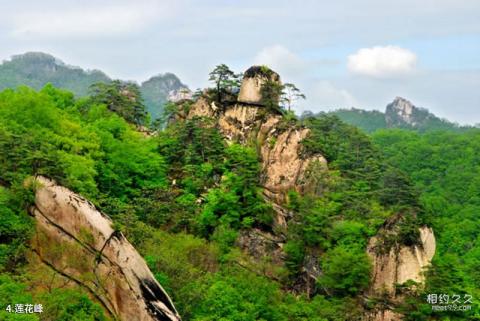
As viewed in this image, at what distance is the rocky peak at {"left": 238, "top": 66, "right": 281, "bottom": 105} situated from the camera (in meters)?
35.3

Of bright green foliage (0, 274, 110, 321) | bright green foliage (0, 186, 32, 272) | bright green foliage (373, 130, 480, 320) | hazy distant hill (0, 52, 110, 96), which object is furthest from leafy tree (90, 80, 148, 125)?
hazy distant hill (0, 52, 110, 96)

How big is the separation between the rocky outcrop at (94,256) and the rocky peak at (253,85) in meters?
17.8

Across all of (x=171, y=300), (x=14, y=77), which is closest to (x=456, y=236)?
(x=171, y=300)

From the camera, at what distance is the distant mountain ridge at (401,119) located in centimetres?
13800

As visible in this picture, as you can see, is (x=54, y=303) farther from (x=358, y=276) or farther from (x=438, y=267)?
(x=438, y=267)

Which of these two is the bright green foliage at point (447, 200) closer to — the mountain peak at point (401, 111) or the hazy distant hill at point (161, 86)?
the mountain peak at point (401, 111)

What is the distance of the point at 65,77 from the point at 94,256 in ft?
473

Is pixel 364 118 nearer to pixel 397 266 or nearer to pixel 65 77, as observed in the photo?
pixel 65 77

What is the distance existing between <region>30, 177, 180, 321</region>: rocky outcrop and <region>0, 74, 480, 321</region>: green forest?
50cm

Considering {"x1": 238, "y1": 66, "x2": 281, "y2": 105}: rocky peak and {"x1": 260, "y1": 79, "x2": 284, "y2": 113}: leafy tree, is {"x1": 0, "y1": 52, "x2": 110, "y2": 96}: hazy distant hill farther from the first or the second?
{"x1": 260, "y1": 79, "x2": 284, "y2": 113}: leafy tree

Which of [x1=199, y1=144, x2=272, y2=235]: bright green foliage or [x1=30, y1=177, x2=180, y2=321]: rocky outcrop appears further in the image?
[x1=199, y1=144, x2=272, y2=235]: bright green foliage

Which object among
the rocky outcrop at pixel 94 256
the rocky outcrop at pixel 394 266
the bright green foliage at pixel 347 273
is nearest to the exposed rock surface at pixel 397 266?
the rocky outcrop at pixel 394 266

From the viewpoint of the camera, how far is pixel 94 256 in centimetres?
1859

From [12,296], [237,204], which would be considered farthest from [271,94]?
[12,296]
